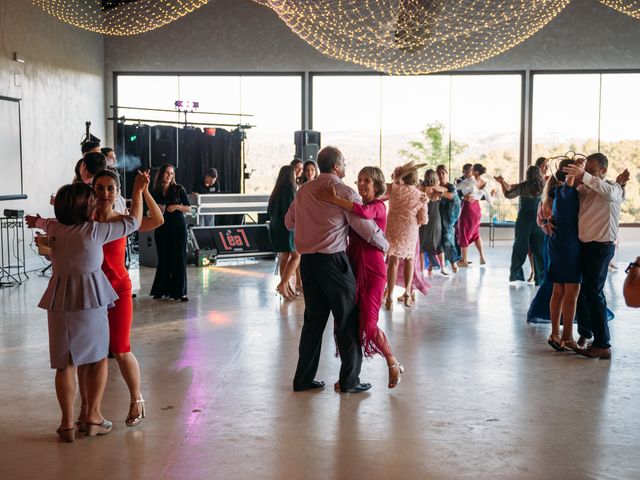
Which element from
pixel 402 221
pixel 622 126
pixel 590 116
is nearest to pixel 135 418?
pixel 402 221

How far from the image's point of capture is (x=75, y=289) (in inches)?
167

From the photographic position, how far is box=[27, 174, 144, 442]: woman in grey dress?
14.0 feet

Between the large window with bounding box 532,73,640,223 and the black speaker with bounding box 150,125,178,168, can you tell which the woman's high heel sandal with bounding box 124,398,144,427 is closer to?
the black speaker with bounding box 150,125,178,168

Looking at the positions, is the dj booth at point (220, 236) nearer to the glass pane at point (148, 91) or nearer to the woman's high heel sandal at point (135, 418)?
the glass pane at point (148, 91)

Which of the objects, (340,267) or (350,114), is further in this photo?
(350,114)

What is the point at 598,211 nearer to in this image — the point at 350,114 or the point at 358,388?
the point at 358,388

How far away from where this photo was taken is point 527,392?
541 cm

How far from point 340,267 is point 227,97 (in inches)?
493

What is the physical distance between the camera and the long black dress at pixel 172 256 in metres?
9.18

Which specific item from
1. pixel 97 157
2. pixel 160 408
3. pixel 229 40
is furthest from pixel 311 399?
pixel 229 40

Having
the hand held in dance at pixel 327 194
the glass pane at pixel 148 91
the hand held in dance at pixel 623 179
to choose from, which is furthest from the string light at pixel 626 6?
the glass pane at pixel 148 91

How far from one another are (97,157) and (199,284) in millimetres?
5228

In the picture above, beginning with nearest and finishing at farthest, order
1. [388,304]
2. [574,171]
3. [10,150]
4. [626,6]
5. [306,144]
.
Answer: [574,171], [626,6], [388,304], [10,150], [306,144]

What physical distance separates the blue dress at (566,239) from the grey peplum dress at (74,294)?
11.6 ft
